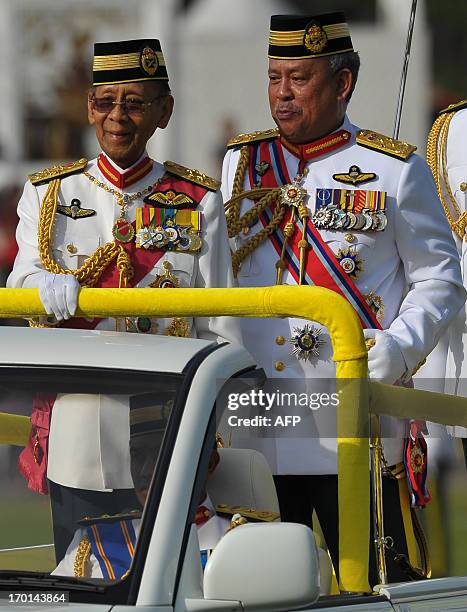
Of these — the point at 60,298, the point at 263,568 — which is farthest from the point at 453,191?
the point at 263,568

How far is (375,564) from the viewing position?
3.63 m

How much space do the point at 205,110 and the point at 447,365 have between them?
26.5 ft

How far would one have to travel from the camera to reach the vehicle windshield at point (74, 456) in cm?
322

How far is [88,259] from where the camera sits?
460cm

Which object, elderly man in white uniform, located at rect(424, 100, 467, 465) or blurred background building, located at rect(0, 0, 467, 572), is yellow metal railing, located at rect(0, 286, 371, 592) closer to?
elderly man in white uniform, located at rect(424, 100, 467, 465)

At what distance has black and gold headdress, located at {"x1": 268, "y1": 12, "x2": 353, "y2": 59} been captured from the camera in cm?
481

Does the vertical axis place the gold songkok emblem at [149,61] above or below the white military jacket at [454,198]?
above

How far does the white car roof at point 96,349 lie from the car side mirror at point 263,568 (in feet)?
1.44

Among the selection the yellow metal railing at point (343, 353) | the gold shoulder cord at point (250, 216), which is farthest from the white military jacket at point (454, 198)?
the yellow metal railing at point (343, 353)

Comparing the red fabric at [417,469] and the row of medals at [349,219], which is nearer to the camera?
the red fabric at [417,469]

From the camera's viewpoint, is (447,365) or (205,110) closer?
(447,365)

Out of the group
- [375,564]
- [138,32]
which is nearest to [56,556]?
[375,564]

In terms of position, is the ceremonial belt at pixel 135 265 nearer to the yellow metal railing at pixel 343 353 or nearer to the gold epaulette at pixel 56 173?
the gold epaulette at pixel 56 173

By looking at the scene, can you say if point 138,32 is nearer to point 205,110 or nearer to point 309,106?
point 205,110
